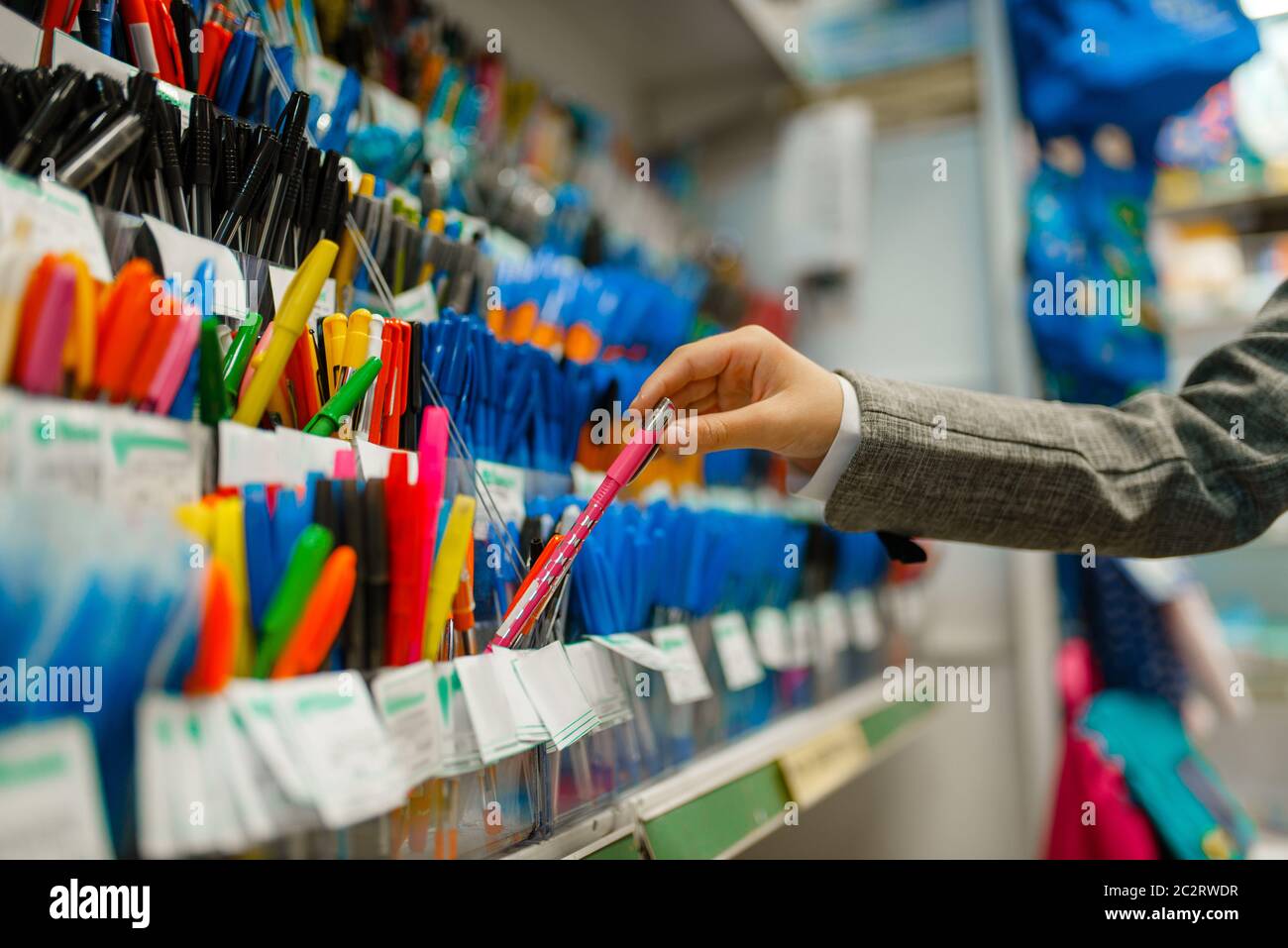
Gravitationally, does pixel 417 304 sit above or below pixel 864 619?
above

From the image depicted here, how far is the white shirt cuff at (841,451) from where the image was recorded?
765 mm

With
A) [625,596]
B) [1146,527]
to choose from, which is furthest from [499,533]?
[1146,527]

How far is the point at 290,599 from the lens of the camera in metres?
0.44

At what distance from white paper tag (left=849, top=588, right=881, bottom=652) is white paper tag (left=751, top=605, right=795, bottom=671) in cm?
26

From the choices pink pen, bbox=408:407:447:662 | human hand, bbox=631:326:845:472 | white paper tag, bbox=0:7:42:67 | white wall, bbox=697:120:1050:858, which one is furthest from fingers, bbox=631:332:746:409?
white wall, bbox=697:120:1050:858

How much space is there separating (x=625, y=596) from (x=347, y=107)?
49 cm

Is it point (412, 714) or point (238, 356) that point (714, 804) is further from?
point (238, 356)

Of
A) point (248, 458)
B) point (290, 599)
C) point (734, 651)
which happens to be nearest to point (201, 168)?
point (248, 458)

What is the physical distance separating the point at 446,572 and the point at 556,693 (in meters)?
0.13

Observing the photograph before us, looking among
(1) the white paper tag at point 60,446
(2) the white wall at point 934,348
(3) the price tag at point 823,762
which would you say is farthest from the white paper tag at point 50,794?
(2) the white wall at point 934,348

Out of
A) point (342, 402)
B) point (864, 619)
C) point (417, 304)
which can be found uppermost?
point (417, 304)

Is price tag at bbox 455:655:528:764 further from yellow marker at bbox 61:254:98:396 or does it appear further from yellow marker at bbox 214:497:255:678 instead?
yellow marker at bbox 61:254:98:396

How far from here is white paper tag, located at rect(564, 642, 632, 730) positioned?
2.19 feet

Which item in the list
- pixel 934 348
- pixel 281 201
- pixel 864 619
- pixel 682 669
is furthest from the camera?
pixel 934 348
